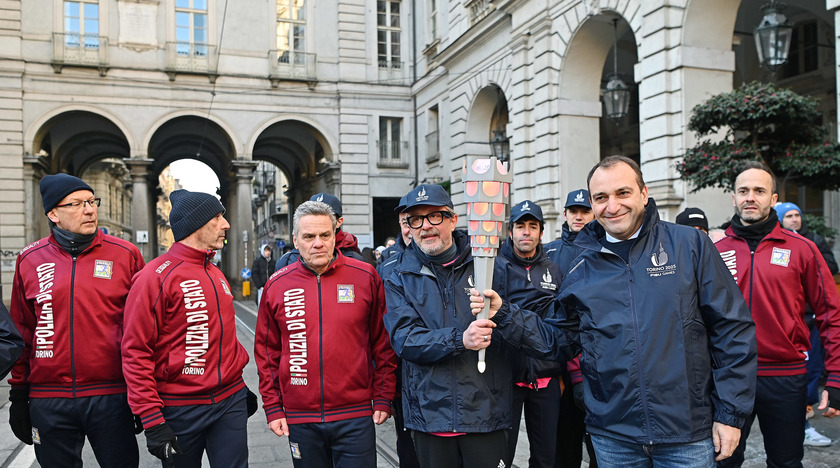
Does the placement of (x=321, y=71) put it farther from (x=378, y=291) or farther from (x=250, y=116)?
(x=378, y=291)

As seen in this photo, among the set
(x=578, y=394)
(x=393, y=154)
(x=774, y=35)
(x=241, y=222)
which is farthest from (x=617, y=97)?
(x=241, y=222)

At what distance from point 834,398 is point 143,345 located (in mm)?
3741

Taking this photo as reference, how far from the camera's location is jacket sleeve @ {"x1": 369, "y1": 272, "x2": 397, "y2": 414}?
3.80 m

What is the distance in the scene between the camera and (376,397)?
12.5ft

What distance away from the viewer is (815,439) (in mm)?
5879

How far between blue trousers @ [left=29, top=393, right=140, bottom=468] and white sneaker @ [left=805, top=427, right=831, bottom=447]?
18.0ft

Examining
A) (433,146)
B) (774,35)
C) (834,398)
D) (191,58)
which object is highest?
(191,58)

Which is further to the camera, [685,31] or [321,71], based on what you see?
[321,71]

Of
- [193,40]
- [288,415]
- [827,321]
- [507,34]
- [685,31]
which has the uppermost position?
[193,40]

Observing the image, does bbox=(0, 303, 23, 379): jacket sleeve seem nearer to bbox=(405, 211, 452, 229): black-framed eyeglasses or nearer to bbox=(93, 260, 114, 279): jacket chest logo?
bbox=(93, 260, 114, 279): jacket chest logo

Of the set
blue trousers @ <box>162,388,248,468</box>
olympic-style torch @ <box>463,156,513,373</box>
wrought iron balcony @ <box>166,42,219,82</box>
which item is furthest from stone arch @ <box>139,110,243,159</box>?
olympic-style torch @ <box>463,156,513,373</box>

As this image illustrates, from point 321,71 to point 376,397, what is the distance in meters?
24.5

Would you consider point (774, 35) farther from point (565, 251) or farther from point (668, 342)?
point (668, 342)

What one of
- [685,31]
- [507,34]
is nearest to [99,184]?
[507,34]
